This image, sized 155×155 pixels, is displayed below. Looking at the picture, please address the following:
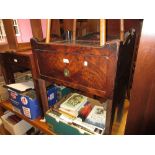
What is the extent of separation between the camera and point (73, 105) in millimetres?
951

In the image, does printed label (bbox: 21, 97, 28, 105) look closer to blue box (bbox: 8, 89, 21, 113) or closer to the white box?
blue box (bbox: 8, 89, 21, 113)

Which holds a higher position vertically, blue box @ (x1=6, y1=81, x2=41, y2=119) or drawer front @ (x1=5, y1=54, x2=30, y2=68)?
drawer front @ (x1=5, y1=54, x2=30, y2=68)

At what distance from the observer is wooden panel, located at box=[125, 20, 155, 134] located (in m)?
0.43

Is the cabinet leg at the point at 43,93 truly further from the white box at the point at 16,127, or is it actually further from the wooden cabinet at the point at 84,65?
the white box at the point at 16,127

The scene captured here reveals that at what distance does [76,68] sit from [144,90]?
1.09 ft

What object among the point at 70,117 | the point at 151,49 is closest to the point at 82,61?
the point at 151,49

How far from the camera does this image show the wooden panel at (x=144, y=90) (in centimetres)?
43

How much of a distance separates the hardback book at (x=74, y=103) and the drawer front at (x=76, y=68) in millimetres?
284

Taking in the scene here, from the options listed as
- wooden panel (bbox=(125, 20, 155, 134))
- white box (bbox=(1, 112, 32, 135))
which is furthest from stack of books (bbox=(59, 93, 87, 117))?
white box (bbox=(1, 112, 32, 135))

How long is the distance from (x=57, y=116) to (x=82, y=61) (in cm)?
47

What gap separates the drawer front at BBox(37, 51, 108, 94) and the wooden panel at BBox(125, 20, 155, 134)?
137 millimetres

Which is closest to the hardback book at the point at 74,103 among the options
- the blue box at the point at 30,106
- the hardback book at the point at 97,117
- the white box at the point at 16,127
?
the hardback book at the point at 97,117

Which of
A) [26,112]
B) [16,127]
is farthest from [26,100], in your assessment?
[16,127]
